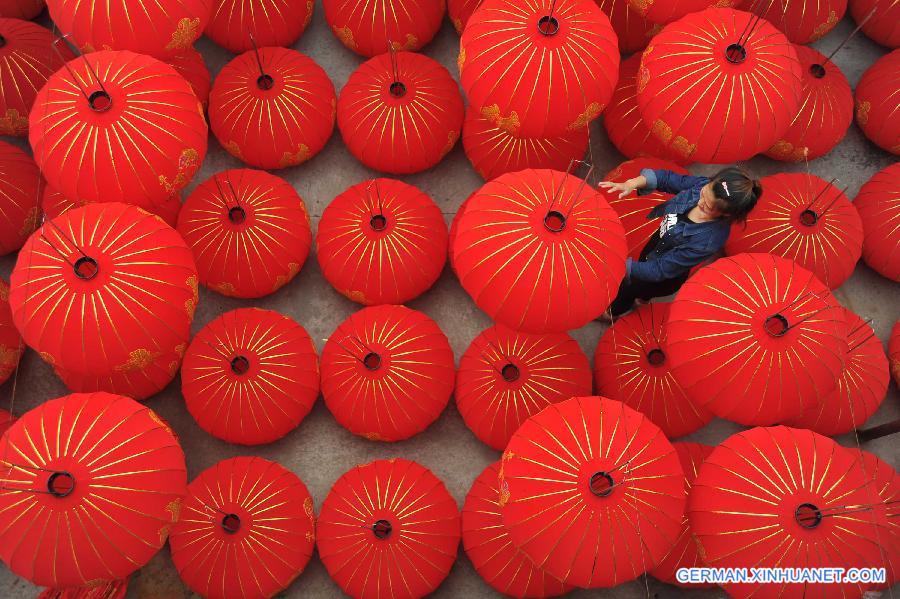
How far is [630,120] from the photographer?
7656 millimetres

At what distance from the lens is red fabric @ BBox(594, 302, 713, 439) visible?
6559 mm

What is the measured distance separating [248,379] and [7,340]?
2.46 m

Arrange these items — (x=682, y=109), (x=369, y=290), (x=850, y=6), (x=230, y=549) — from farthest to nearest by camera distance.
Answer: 1. (x=850, y=6)
2. (x=369, y=290)
3. (x=230, y=549)
4. (x=682, y=109)

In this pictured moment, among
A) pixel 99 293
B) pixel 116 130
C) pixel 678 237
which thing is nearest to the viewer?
pixel 99 293

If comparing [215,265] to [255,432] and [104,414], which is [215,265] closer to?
[255,432]

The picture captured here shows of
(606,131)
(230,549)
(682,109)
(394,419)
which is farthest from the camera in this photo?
(606,131)

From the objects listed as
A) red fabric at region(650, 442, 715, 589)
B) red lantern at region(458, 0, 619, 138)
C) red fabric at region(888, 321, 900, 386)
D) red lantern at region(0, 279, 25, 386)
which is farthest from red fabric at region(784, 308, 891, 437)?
red lantern at region(0, 279, 25, 386)

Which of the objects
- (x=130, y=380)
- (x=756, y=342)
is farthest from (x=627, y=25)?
(x=130, y=380)

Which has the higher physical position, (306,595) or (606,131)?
(606,131)

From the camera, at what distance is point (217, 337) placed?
6715 mm

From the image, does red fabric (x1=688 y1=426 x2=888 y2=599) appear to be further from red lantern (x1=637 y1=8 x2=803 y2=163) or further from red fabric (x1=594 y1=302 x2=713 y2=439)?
red lantern (x1=637 y1=8 x2=803 y2=163)

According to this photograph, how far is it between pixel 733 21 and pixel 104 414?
591 centimetres

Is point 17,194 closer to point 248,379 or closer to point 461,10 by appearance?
point 248,379

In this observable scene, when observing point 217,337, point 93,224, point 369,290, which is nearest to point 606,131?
point 369,290
